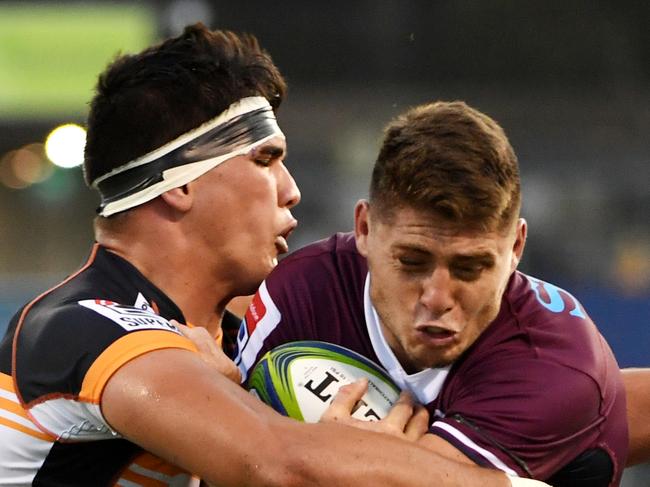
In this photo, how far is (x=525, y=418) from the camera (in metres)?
2.86

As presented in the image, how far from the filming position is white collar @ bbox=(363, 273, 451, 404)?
3104 millimetres

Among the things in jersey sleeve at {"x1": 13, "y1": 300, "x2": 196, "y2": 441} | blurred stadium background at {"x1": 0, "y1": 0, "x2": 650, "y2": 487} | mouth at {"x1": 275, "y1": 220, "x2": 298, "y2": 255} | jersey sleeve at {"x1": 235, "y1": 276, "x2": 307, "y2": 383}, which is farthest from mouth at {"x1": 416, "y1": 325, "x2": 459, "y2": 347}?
blurred stadium background at {"x1": 0, "y1": 0, "x2": 650, "y2": 487}

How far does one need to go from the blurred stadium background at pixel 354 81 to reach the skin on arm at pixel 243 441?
9.37m

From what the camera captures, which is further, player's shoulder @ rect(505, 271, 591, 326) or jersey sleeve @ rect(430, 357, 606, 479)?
player's shoulder @ rect(505, 271, 591, 326)

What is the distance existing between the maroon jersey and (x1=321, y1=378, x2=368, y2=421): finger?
168mm

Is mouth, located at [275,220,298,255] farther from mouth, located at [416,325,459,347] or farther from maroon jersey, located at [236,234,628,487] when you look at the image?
mouth, located at [416,325,459,347]

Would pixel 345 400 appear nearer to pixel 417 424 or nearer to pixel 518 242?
pixel 417 424

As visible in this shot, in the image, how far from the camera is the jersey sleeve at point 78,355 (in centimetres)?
290

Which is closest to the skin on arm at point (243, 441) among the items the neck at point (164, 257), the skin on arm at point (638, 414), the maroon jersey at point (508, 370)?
the maroon jersey at point (508, 370)

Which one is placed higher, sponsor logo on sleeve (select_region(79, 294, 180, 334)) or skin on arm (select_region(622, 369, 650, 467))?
sponsor logo on sleeve (select_region(79, 294, 180, 334))

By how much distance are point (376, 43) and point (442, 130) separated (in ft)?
37.5

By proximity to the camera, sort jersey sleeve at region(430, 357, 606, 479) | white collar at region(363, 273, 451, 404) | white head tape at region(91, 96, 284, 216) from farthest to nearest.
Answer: white head tape at region(91, 96, 284, 216) < white collar at region(363, 273, 451, 404) < jersey sleeve at region(430, 357, 606, 479)

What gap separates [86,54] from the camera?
1377cm

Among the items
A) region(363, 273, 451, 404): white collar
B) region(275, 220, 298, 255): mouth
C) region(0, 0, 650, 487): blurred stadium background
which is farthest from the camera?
region(0, 0, 650, 487): blurred stadium background
